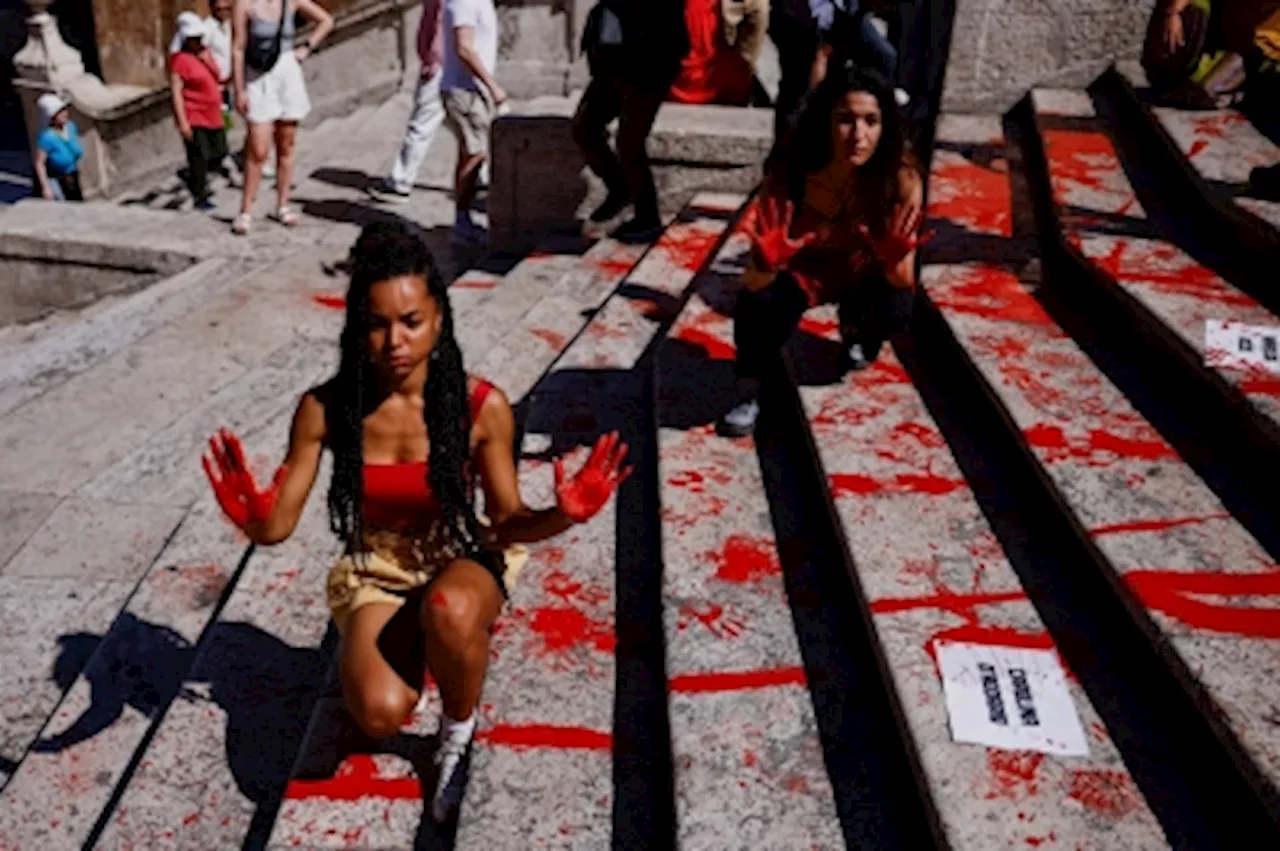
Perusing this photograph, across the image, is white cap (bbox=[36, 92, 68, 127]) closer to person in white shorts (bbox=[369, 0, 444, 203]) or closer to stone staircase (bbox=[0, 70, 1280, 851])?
person in white shorts (bbox=[369, 0, 444, 203])

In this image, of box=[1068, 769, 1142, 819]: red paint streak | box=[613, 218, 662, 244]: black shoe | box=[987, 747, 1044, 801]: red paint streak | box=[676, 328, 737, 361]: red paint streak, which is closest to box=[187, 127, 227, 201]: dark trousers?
box=[613, 218, 662, 244]: black shoe

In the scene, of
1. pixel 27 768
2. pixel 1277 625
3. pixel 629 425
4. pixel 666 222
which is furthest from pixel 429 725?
pixel 666 222

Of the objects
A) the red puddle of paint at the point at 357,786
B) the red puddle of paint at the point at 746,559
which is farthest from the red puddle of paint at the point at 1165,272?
the red puddle of paint at the point at 357,786

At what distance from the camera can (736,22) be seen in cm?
655

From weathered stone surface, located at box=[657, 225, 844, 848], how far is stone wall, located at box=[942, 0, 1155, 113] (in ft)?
11.7

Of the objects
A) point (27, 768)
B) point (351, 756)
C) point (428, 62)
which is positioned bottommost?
point (27, 768)

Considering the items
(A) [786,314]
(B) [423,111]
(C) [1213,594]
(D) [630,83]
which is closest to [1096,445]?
(C) [1213,594]

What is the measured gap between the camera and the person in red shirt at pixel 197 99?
8766mm

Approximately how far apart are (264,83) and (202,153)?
1.47 metres

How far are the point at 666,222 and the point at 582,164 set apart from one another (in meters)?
0.67

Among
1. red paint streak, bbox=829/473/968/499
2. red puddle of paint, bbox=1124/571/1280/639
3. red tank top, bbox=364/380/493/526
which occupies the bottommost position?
red paint streak, bbox=829/473/968/499

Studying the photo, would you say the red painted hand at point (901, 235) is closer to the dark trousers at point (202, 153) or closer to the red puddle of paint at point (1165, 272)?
the red puddle of paint at point (1165, 272)

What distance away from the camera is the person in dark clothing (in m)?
6.30

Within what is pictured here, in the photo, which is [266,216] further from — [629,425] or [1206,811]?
[1206,811]
